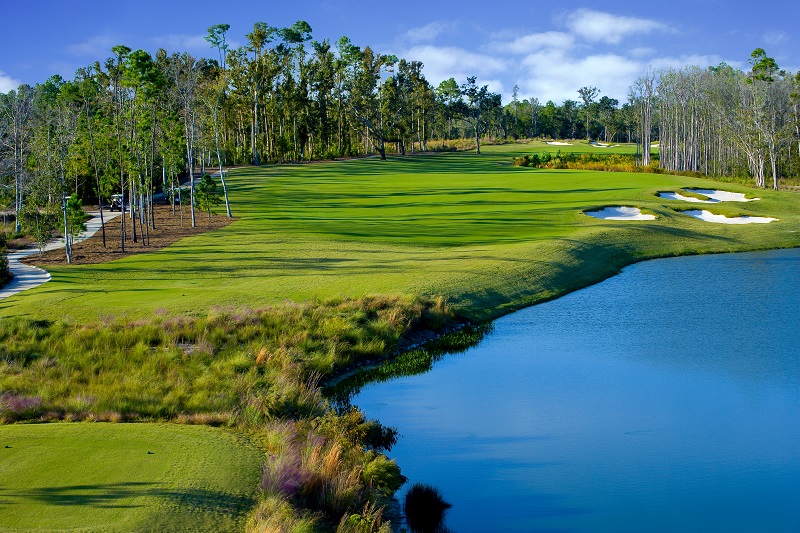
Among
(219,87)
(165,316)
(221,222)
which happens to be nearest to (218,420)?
(165,316)

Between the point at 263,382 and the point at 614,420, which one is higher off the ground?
the point at 263,382

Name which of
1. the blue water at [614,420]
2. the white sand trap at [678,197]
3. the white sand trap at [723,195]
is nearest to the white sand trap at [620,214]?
the white sand trap at [678,197]

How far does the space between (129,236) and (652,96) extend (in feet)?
250

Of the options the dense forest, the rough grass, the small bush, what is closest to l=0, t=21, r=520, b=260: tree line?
the dense forest

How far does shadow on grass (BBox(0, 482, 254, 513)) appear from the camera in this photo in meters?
8.81

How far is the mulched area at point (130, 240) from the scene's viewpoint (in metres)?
32.0

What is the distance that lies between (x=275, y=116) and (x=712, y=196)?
59425 millimetres

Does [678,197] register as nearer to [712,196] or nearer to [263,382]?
[712,196]

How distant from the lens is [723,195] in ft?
176

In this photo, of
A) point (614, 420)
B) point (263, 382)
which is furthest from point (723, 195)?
point (263, 382)

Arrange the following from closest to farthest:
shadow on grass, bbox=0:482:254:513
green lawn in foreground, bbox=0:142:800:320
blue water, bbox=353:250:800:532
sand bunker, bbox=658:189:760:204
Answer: shadow on grass, bbox=0:482:254:513
blue water, bbox=353:250:800:532
green lawn in foreground, bbox=0:142:800:320
sand bunker, bbox=658:189:760:204

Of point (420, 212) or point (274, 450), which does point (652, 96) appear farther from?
point (274, 450)

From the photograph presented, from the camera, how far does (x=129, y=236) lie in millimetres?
38969

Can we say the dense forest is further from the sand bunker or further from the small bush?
the small bush
